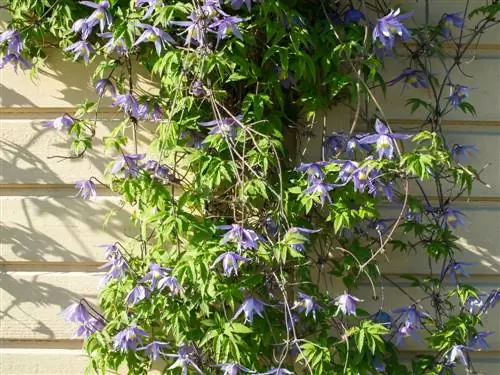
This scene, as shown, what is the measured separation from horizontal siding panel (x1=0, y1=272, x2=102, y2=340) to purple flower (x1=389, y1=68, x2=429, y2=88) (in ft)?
4.89

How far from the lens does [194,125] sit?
8.60ft

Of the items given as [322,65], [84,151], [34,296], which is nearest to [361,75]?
[322,65]

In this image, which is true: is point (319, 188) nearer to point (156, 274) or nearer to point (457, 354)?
point (156, 274)

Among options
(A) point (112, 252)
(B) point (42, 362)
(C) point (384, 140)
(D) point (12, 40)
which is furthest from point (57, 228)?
(C) point (384, 140)

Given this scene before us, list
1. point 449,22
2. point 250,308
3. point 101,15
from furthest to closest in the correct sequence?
point 449,22 → point 101,15 → point 250,308

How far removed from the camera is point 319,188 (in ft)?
8.20

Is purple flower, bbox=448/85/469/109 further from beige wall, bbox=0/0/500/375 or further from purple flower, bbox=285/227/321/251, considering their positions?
purple flower, bbox=285/227/321/251

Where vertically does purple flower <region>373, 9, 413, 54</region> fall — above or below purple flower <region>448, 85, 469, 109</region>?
above

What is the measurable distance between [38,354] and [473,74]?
2.20 metres

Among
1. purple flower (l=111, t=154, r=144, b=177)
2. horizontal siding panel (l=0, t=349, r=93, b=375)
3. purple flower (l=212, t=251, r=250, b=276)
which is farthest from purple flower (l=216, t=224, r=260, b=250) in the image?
horizontal siding panel (l=0, t=349, r=93, b=375)

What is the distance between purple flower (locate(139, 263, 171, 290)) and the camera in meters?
2.54

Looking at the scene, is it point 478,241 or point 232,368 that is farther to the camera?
point 478,241

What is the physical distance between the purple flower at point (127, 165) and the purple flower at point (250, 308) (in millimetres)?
609

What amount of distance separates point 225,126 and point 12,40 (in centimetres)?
→ 94
